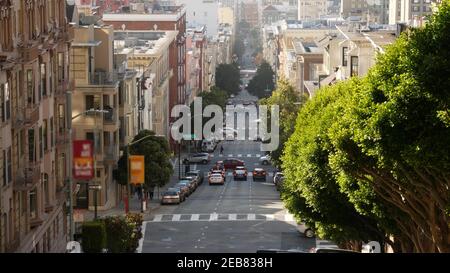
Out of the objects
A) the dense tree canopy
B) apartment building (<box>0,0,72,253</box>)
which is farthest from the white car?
the dense tree canopy

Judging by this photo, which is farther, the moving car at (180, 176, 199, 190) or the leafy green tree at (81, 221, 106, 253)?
the moving car at (180, 176, 199, 190)

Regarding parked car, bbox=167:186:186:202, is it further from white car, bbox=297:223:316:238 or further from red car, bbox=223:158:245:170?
red car, bbox=223:158:245:170

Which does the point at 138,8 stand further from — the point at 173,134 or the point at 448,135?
the point at 448,135

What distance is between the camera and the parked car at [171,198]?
9406 centimetres

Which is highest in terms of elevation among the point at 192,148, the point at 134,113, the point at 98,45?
the point at 98,45

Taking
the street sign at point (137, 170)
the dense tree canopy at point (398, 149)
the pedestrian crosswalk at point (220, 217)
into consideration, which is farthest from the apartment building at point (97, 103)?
the dense tree canopy at point (398, 149)

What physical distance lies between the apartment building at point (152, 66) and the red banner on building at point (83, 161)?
51729 mm

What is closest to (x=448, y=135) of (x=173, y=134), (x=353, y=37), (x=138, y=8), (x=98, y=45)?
(x=98, y=45)

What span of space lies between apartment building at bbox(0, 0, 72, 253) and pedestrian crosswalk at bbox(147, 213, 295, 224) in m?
19.1

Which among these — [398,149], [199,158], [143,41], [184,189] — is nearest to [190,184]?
[184,189]

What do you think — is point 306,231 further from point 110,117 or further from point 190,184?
point 190,184

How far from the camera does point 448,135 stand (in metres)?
37.5

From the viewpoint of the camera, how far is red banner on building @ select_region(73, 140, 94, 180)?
50812 millimetres
